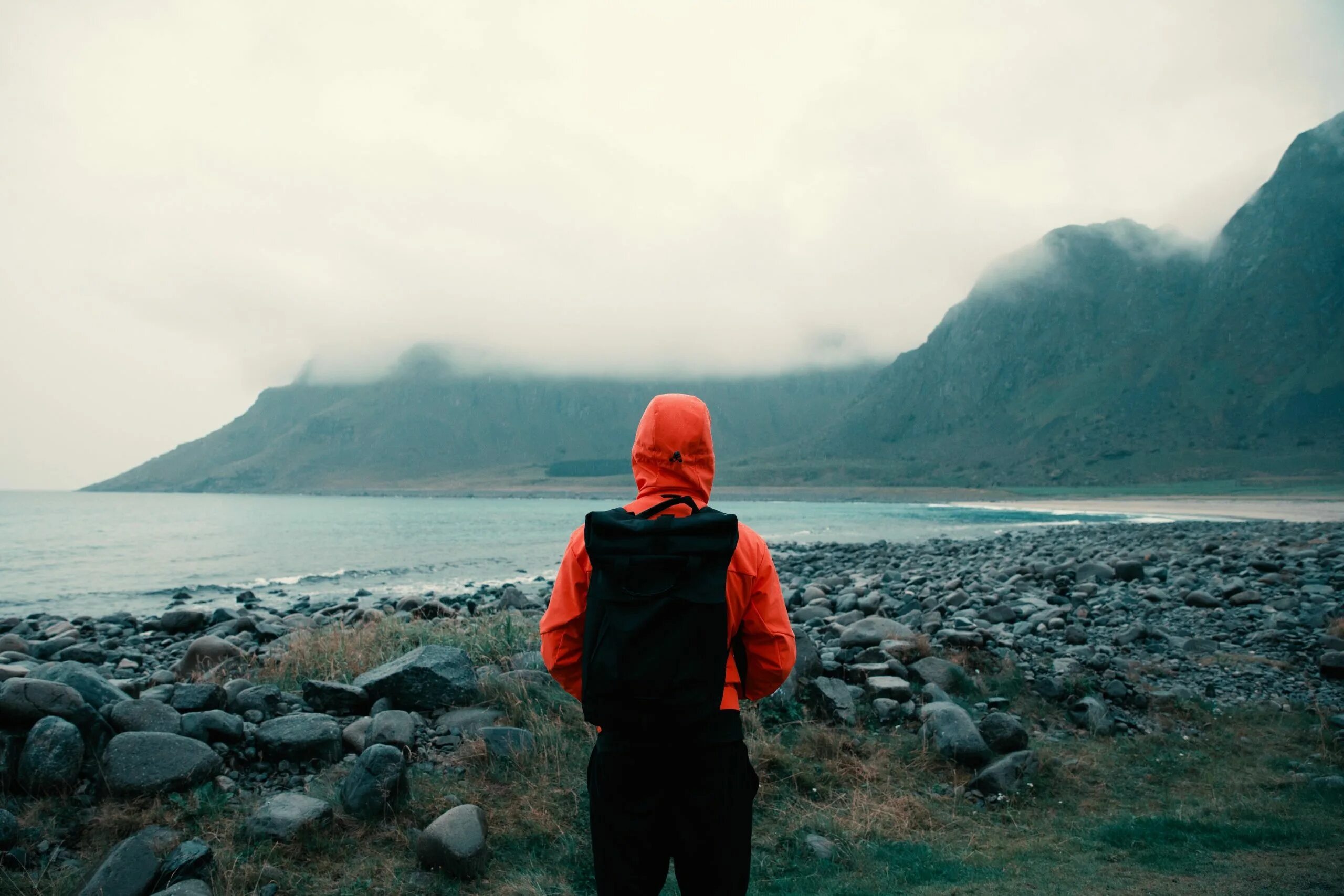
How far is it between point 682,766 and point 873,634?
694 centimetres

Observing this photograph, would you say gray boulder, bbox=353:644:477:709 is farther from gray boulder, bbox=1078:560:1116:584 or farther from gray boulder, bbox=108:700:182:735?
gray boulder, bbox=1078:560:1116:584

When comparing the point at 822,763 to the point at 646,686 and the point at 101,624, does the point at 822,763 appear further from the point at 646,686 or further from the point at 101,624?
the point at 101,624

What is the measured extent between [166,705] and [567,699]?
311 cm

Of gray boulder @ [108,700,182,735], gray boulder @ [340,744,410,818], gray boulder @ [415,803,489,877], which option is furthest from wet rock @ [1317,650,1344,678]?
gray boulder @ [108,700,182,735]

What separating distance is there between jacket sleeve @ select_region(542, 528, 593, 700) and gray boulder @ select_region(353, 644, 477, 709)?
406cm

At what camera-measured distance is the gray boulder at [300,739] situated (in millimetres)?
5828

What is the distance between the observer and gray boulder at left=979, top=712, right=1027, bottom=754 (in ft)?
21.3

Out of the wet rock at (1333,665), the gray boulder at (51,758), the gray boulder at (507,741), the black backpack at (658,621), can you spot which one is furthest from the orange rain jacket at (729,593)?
the wet rock at (1333,665)

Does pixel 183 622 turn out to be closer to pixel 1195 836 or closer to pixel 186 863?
pixel 186 863

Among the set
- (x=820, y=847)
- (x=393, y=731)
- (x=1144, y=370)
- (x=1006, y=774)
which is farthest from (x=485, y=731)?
(x=1144, y=370)

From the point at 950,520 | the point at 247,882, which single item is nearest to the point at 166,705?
the point at 247,882

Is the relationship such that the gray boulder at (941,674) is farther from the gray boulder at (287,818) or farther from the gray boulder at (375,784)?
the gray boulder at (287,818)

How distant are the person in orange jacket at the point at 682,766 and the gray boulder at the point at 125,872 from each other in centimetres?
291

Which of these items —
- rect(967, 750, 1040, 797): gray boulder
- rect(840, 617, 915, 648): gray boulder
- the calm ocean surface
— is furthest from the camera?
the calm ocean surface
